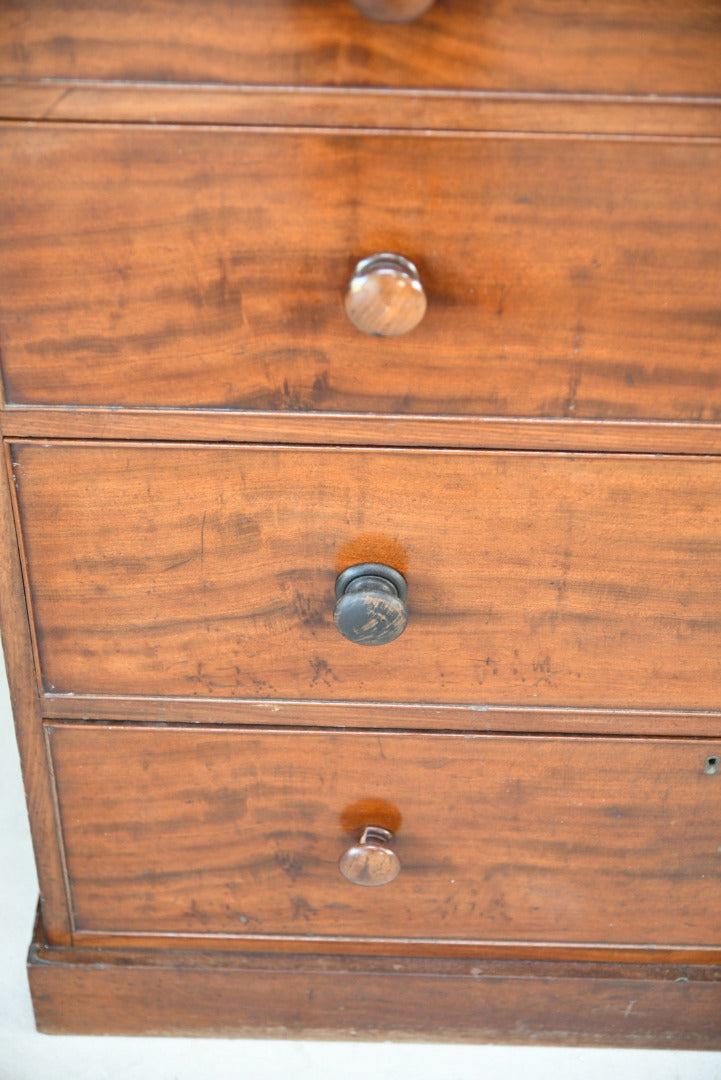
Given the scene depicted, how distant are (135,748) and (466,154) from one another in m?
0.46

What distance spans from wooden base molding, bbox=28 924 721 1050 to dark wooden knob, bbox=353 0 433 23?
0.68 m

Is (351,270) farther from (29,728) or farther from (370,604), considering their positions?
(29,728)

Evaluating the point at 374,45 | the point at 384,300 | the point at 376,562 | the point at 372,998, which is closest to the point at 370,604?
the point at 376,562

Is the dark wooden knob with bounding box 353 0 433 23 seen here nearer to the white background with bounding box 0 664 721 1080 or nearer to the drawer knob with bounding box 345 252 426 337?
the drawer knob with bounding box 345 252 426 337

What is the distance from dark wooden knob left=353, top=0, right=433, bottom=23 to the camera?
1.43ft

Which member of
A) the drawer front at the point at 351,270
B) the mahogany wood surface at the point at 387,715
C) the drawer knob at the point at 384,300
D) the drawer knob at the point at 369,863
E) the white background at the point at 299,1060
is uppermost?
the drawer front at the point at 351,270

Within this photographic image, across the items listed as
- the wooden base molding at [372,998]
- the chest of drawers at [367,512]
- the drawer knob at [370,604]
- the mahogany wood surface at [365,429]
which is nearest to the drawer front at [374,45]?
the chest of drawers at [367,512]

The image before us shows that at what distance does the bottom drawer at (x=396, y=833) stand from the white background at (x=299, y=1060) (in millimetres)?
126

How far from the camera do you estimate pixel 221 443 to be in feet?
1.92

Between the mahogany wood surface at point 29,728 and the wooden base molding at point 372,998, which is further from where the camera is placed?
the wooden base molding at point 372,998

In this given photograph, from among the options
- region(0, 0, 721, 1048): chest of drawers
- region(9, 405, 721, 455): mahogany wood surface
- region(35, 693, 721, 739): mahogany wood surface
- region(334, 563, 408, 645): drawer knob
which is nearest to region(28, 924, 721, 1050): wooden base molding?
region(0, 0, 721, 1048): chest of drawers

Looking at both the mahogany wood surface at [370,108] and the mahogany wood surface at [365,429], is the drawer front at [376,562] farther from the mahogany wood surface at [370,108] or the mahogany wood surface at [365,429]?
the mahogany wood surface at [370,108]

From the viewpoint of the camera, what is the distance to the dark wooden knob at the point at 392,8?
17.2 inches

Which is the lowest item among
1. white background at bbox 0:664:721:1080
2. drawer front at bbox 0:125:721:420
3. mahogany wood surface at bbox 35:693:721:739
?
white background at bbox 0:664:721:1080
